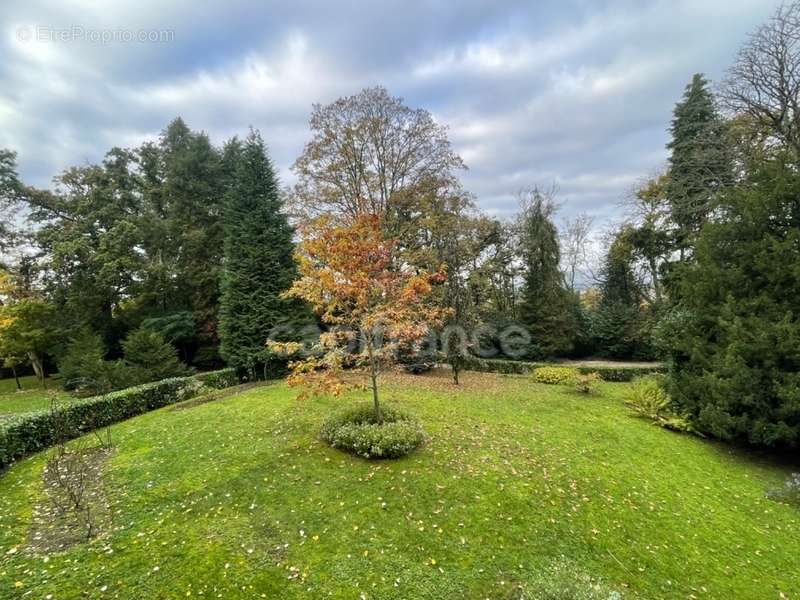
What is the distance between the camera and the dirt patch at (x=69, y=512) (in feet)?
14.9

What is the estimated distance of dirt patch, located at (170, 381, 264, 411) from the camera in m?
11.0

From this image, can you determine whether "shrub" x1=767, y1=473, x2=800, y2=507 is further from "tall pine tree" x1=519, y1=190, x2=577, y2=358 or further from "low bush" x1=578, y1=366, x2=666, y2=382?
"tall pine tree" x1=519, y1=190, x2=577, y2=358

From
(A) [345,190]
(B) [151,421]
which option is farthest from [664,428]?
(A) [345,190]

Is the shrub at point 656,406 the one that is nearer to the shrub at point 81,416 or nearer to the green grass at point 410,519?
the green grass at point 410,519

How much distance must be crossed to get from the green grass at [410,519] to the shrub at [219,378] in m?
5.31

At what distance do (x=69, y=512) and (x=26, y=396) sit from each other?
1838 cm

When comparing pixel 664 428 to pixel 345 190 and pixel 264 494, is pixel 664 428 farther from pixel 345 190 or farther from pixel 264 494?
pixel 345 190

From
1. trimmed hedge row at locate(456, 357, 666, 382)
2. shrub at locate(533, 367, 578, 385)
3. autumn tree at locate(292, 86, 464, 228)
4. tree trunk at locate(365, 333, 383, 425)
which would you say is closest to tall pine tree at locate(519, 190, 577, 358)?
trimmed hedge row at locate(456, 357, 666, 382)

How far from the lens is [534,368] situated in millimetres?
17594

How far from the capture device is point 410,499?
215 inches

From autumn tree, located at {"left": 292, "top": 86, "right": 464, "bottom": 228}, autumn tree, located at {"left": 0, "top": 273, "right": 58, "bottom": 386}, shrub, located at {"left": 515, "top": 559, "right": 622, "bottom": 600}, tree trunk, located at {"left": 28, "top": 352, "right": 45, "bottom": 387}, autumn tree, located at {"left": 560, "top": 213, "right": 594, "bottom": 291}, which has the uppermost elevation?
autumn tree, located at {"left": 292, "top": 86, "right": 464, "bottom": 228}

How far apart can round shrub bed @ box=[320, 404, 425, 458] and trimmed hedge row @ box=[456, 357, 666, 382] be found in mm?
11100

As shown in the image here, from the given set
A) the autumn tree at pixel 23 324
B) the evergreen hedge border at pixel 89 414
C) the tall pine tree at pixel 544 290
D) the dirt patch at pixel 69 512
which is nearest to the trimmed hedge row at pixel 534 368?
the tall pine tree at pixel 544 290

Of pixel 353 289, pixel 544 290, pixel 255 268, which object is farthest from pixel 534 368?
pixel 255 268
